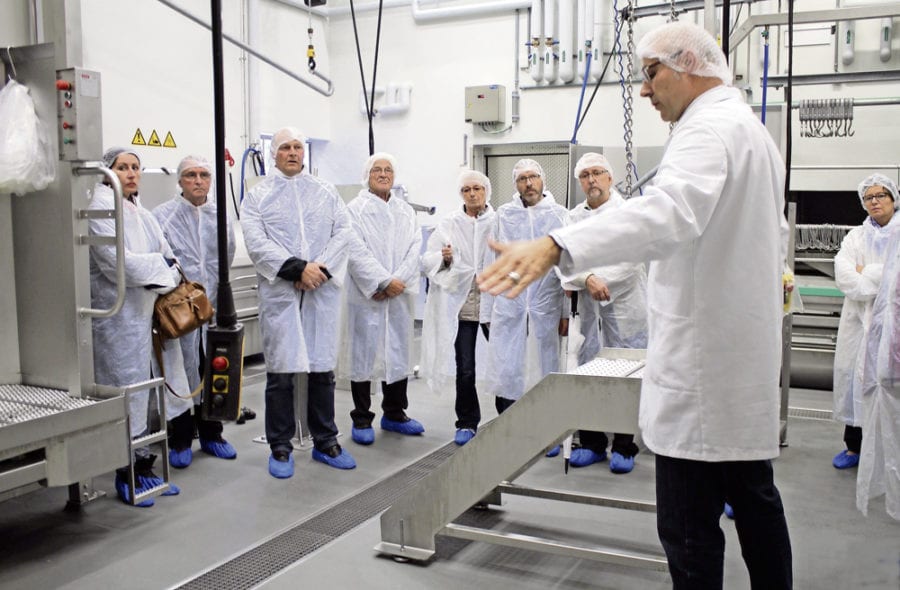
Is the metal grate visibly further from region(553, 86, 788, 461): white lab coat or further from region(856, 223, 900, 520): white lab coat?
region(856, 223, 900, 520): white lab coat

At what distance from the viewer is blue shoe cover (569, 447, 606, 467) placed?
3.30 meters

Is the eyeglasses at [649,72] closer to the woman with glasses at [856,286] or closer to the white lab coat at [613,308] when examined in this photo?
the white lab coat at [613,308]

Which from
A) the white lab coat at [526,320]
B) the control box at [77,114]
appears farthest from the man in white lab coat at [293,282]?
the control box at [77,114]

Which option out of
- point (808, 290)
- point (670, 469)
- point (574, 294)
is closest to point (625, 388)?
point (670, 469)

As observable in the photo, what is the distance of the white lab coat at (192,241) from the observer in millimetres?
3287

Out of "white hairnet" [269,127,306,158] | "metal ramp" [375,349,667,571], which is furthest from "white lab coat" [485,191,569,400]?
"white hairnet" [269,127,306,158]

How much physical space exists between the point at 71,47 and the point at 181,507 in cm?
155

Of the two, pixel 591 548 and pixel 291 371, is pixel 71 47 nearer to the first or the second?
pixel 291 371

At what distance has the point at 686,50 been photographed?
4.88ft

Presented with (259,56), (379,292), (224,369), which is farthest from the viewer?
(259,56)

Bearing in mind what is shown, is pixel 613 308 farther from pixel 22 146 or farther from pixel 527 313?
pixel 22 146

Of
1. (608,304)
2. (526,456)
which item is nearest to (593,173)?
(608,304)

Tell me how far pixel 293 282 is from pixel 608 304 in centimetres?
125

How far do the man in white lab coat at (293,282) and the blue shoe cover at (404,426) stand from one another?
20.4 inches
